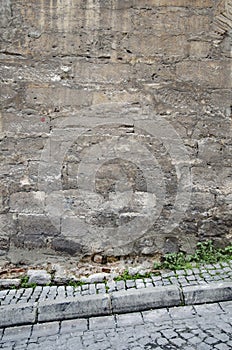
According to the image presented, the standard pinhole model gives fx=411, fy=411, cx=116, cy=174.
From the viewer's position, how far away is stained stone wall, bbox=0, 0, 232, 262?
4.30m

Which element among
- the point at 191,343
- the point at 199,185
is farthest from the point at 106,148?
the point at 191,343

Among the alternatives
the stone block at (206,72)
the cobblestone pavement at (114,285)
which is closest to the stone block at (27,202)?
the cobblestone pavement at (114,285)

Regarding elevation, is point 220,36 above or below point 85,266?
above

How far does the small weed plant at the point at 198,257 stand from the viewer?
4332 mm

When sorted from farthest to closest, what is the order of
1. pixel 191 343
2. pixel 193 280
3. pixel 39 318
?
1. pixel 193 280
2. pixel 39 318
3. pixel 191 343

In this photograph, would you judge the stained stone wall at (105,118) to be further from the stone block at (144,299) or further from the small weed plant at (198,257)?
the stone block at (144,299)

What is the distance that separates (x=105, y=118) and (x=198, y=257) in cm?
179

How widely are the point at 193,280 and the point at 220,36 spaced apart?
8.41 feet

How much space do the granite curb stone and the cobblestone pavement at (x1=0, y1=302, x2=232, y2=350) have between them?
0.06m

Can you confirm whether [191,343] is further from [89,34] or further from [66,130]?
[89,34]

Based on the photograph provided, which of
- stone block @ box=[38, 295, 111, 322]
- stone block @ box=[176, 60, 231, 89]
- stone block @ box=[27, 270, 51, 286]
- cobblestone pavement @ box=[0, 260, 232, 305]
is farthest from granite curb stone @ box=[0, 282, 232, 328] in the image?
stone block @ box=[176, 60, 231, 89]

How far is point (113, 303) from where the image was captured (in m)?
3.67

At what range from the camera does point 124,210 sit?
14.4 ft

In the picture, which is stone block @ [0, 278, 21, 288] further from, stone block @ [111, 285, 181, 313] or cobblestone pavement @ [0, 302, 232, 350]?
stone block @ [111, 285, 181, 313]
